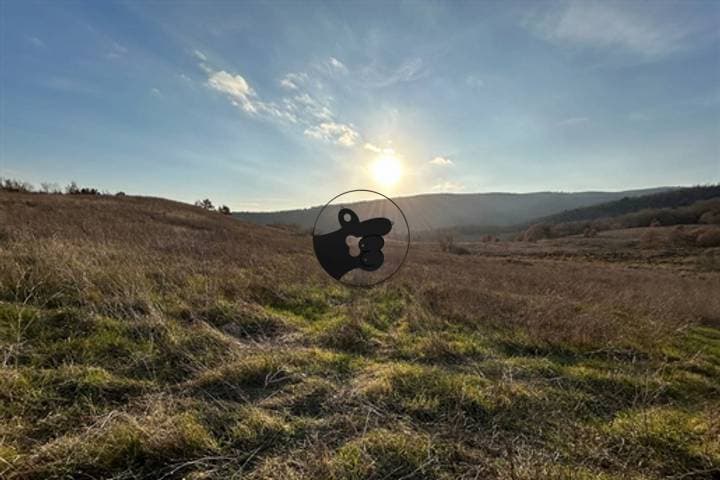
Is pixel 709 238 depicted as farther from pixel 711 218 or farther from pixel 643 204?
pixel 643 204

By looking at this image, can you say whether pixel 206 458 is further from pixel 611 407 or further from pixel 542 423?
pixel 611 407

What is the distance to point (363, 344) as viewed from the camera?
191 inches

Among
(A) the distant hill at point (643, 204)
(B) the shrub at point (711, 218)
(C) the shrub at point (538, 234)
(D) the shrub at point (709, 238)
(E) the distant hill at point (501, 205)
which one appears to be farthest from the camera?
(E) the distant hill at point (501, 205)

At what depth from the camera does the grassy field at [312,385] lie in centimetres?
244

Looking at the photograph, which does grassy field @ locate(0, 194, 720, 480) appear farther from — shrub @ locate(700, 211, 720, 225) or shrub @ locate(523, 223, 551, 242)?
shrub @ locate(700, 211, 720, 225)

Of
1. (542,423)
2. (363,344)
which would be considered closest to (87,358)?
(363,344)

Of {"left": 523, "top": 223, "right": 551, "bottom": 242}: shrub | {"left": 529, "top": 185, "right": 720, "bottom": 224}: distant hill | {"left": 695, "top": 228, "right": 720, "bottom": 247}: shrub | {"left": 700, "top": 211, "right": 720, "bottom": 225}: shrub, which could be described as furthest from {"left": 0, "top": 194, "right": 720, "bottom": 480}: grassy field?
{"left": 529, "top": 185, "right": 720, "bottom": 224}: distant hill

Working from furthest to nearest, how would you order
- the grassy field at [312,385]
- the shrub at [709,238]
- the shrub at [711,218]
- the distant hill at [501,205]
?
1. the distant hill at [501,205]
2. the shrub at [711,218]
3. the shrub at [709,238]
4. the grassy field at [312,385]

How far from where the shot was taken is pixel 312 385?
138 inches

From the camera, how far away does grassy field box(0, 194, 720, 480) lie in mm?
2436

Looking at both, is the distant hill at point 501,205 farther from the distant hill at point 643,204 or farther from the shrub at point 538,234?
the shrub at point 538,234

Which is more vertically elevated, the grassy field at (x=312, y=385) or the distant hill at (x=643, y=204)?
the distant hill at (x=643, y=204)

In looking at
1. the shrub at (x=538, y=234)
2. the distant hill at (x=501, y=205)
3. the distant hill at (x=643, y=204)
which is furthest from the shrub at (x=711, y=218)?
the distant hill at (x=501, y=205)

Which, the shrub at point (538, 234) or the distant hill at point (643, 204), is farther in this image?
the distant hill at point (643, 204)
